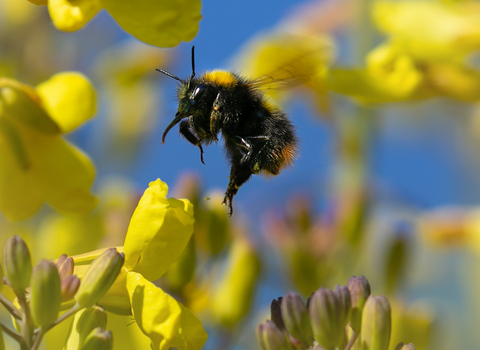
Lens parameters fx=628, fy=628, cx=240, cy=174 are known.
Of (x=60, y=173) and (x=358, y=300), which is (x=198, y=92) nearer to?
(x=60, y=173)

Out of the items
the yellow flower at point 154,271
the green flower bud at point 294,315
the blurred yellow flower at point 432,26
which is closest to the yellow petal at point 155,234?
the yellow flower at point 154,271

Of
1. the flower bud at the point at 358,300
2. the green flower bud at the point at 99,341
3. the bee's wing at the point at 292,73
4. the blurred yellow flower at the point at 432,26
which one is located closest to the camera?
the green flower bud at the point at 99,341

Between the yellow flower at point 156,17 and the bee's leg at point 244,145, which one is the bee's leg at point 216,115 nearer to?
the bee's leg at point 244,145

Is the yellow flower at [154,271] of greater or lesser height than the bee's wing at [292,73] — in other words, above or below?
below

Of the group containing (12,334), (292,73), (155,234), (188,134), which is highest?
(292,73)

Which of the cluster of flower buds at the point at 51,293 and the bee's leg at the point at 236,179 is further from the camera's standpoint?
the bee's leg at the point at 236,179

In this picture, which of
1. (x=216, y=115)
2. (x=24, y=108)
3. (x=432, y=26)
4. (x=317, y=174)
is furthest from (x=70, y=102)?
(x=317, y=174)

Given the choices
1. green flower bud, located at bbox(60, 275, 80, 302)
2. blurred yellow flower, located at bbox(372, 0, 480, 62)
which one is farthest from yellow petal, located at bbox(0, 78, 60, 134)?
blurred yellow flower, located at bbox(372, 0, 480, 62)
